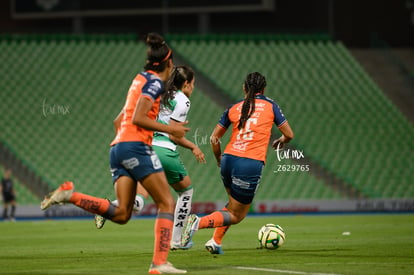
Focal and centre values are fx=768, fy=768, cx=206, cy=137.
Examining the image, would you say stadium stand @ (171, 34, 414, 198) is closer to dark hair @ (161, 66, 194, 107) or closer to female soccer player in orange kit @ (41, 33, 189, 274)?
dark hair @ (161, 66, 194, 107)

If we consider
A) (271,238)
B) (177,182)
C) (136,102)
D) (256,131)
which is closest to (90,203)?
(136,102)

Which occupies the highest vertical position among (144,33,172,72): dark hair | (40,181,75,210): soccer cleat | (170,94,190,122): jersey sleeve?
(144,33,172,72): dark hair

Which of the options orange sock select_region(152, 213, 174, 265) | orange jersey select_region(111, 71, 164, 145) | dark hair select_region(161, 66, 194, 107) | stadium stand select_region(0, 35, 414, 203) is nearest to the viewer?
orange sock select_region(152, 213, 174, 265)

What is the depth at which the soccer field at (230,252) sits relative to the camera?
26.5ft

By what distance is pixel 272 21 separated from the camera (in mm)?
29266

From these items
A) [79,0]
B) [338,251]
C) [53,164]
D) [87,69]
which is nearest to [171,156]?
[338,251]

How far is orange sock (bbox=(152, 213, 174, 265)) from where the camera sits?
716 cm

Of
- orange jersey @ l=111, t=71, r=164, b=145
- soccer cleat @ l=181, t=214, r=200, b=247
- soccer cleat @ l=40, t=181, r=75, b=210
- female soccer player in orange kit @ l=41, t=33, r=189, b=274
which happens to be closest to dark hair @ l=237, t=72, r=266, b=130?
soccer cleat @ l=181, t=214, r=200, b=247

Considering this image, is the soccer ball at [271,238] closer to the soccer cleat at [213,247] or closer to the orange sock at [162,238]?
the soccer cleat at [213,247]

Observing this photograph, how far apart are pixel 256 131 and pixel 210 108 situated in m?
16.8

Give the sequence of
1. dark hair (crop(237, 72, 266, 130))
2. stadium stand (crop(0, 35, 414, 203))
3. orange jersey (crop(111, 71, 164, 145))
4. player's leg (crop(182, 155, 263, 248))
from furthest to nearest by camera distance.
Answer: stadium stand (crop(0, 35, 414, 203)) < dark hair (crop(237, 72, 266, 130)) < player's leg (crop(182, 155, 263, 248)) < orange jersey (crop(111, 71, 164, 145))

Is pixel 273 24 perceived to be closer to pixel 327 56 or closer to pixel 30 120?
pixel 327 56

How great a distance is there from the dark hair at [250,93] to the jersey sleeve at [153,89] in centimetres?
269

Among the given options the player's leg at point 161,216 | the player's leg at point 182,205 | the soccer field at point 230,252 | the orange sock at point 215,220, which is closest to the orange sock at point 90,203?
the player's leg at point 161,216
